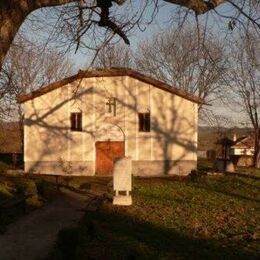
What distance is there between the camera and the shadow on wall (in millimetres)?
31406

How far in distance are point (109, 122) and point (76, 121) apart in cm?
203

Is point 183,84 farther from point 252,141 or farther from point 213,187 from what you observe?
point 213,187

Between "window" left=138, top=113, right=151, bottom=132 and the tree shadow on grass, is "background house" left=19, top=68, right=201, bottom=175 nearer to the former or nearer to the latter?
"window" left=138, top=113, right=151, bottom=132

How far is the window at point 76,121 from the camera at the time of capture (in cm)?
3183

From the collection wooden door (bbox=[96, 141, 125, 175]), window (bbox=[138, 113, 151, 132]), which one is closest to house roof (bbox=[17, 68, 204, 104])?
window (bbox=[138, 113, 151, 132])

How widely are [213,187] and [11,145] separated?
39568 mm

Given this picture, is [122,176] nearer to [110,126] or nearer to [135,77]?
[110,126]

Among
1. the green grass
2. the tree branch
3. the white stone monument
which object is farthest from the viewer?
the white stone monument

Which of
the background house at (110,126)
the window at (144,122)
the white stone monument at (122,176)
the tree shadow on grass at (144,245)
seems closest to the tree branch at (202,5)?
the tree shadow on grass at (144,245)

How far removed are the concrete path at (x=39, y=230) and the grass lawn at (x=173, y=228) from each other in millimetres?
652

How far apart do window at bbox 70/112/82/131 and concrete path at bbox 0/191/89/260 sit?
47.3 feet

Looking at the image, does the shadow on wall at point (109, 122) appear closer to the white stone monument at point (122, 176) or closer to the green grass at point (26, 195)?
the green grass at point (26, 195)

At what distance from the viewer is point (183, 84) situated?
50500 mm

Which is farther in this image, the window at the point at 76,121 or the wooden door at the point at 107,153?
the window at the point at 76,121
